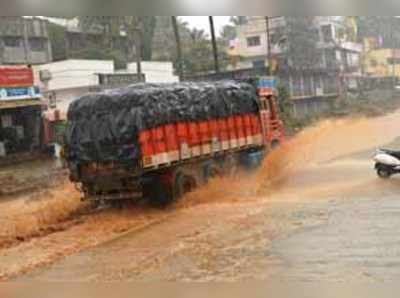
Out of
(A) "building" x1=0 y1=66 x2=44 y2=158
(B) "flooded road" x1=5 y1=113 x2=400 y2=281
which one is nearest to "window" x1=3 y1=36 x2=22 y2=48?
(A) "building" x1=0 y1=66 x2=44 y2=158

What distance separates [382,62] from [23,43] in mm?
15664

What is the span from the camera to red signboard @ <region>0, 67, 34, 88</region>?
1006 inches

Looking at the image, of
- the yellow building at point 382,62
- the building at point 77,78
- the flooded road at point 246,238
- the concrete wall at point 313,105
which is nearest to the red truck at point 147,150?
the flooded road at point 246,238

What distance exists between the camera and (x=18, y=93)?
2627 cm

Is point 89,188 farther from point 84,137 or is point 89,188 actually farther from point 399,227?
point 399,227

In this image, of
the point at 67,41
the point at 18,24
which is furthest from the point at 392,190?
the point at 67,41

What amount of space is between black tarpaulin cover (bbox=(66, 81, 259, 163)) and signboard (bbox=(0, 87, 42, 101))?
13671 mm

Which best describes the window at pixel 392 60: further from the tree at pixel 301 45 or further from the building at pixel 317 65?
the tree at pixel 301 45

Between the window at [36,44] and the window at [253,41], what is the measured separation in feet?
42.8

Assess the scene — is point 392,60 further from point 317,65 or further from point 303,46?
point 303,46

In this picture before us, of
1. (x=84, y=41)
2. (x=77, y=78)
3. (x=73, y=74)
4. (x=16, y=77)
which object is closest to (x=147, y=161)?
(x=16, y=77)

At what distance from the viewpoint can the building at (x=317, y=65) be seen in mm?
30828

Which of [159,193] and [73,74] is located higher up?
[73,74]

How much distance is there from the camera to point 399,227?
358 inches
